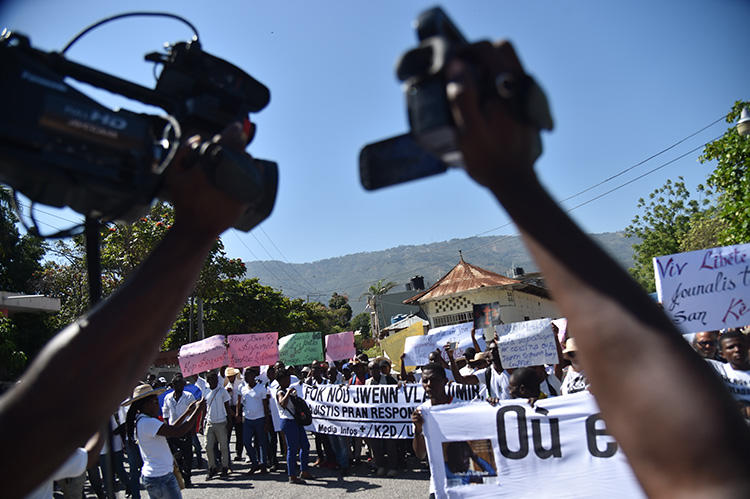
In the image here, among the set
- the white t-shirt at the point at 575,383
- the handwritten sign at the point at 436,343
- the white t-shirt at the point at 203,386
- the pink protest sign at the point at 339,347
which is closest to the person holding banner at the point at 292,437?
the white t-shirt at the point at 203,386

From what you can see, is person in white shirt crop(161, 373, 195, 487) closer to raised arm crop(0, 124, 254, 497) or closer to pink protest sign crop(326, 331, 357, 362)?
pink protest sign crop(326, 331, 357, 362)

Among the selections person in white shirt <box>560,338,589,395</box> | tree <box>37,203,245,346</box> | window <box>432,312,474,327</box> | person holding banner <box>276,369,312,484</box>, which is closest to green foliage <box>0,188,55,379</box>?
tree <box>37,203,245,346</box>

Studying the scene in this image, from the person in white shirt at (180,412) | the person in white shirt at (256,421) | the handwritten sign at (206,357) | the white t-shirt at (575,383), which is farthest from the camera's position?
the handwritten sign at (206,357)

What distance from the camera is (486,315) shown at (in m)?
10.5

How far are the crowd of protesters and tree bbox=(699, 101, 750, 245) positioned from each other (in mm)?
5603

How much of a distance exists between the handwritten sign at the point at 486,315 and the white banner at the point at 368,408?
238cm

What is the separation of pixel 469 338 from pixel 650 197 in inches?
1654

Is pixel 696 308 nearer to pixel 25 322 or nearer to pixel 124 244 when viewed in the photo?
pixel 124 244

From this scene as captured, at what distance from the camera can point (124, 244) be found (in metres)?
15.9

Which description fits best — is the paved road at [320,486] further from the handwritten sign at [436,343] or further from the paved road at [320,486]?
the handwritten sign at [436,343]

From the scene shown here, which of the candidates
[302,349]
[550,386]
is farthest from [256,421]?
[550,386]

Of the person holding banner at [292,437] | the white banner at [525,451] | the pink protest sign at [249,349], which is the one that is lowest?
the person holding banner at [292,437]

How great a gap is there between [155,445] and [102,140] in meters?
5.20

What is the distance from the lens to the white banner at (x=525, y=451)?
3969 mm
